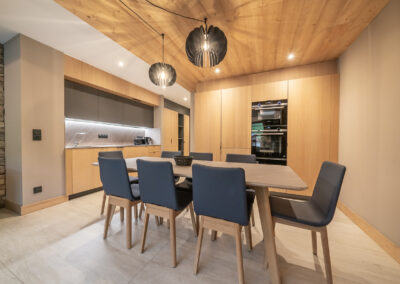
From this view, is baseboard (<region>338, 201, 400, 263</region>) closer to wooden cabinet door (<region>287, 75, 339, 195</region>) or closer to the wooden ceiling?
wooden cabinet door (<region>287, 75, 339, 195</region>)

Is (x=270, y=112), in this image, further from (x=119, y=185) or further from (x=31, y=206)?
(x=31, y=206)

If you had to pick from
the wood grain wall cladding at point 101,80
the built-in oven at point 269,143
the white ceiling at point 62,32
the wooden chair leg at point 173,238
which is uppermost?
the white ceiling at point 62,32

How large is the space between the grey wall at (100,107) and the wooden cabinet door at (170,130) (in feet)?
2.02

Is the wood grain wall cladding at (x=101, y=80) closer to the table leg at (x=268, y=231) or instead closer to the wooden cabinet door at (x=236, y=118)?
the wooden cabinet door at (x=236, y=118)

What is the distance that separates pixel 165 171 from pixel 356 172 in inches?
102

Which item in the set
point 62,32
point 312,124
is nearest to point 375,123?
point 312,124

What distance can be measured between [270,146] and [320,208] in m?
1.80

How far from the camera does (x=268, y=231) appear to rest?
46.5 inches

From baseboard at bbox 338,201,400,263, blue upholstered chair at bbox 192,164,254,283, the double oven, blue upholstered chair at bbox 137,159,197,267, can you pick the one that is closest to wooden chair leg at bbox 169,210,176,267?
blue upholstered chair at bbox 137,159,197,267

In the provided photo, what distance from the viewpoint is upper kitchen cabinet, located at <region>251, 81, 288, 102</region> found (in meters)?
2.85

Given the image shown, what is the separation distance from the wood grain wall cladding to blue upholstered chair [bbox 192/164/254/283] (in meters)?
3.20

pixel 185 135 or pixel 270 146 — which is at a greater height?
pixel 185 135

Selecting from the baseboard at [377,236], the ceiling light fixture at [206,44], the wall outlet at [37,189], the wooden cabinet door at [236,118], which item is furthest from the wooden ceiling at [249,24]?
the wall outlet at [37,189]

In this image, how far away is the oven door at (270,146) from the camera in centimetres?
288
